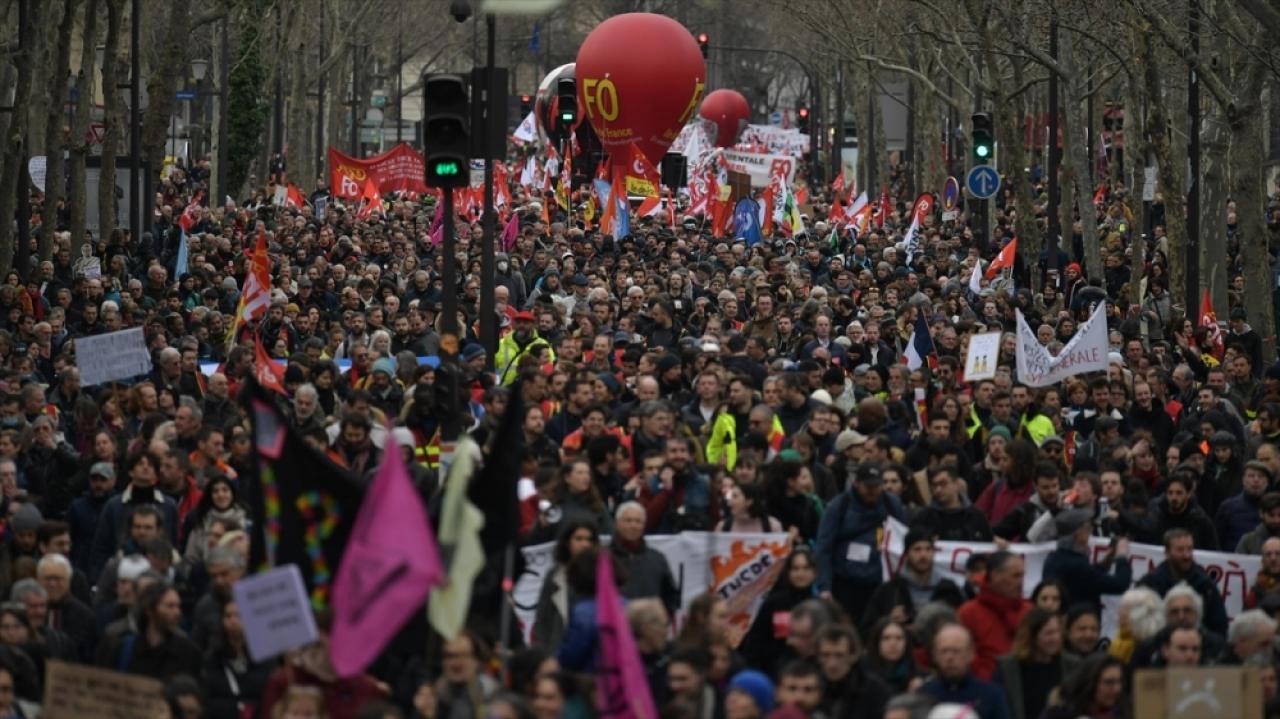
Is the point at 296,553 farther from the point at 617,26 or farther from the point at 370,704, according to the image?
the point at 617,26

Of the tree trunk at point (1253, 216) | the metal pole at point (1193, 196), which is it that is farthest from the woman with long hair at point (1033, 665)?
the metal pole at point (1193, 196)

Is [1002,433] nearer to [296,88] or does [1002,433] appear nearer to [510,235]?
[510,235]

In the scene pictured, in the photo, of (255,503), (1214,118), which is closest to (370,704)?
(255,503)

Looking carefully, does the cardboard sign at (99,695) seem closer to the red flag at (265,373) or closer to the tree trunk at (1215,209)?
the red flag at (265,373)

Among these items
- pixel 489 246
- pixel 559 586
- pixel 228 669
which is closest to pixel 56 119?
pixel 489 246

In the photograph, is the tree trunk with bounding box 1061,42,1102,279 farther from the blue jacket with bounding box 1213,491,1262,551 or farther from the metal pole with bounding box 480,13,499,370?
the blue jacket with bounding box 1213,491,1262,551

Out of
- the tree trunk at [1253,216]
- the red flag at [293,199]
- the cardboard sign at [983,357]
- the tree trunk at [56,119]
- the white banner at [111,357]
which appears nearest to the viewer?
the white banner at [111,357]

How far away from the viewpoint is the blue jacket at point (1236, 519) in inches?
564

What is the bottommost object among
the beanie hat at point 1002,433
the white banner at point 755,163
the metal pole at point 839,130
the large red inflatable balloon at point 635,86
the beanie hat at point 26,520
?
the beanie hat at point 26,520

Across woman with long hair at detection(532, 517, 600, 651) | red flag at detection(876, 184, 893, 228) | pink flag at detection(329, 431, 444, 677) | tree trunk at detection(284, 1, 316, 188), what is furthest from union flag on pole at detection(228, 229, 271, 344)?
tree trunk at detection(284, 1, 316, 188)

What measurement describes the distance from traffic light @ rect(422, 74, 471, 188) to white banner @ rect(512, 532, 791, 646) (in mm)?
5170

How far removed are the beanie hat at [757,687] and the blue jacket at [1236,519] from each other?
531cm

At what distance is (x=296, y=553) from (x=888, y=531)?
11.9ft

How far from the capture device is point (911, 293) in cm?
2877
